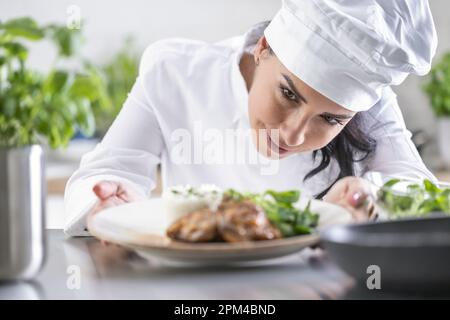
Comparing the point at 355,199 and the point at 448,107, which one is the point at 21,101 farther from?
the point at 448,107

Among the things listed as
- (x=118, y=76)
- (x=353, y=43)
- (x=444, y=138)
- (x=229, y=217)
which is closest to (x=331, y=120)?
(x=353, y=43)

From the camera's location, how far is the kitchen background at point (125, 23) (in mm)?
1599

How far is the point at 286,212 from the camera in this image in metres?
0.70

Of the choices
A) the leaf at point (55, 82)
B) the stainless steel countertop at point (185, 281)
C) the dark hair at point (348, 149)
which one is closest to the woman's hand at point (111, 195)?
the stainless steel countertop at point (185, 281)

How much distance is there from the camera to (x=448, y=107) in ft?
6.30

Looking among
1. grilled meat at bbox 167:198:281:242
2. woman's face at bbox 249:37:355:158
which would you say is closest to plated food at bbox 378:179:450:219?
grilled meat at bbox 167:198:281:242

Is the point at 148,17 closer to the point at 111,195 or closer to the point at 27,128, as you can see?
the point at 111,195

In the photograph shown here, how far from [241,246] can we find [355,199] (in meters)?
0.20

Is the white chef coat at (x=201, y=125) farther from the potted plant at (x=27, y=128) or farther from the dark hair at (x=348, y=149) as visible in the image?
the potted plant at (x=27, y=128)

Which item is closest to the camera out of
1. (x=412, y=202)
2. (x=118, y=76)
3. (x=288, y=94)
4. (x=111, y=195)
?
(x=412, y=202)

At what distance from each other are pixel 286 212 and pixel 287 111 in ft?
1.01

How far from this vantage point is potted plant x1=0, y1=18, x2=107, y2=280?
2.00ft

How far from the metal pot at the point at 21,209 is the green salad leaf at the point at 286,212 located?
193 mm

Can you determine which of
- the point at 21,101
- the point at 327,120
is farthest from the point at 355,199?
the point at 21,101
